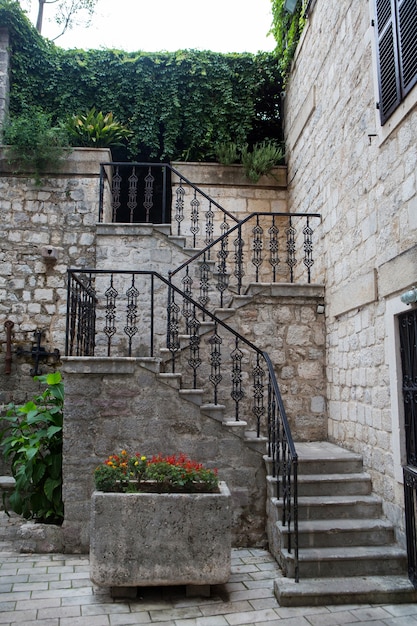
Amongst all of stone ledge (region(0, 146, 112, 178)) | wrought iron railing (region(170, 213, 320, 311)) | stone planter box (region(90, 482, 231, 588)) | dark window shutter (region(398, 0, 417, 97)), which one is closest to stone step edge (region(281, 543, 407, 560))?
stone planter box (region(90, 482, 231, 588))

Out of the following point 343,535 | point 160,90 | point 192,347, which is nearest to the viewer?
point 343,535

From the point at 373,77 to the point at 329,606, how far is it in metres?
4.50

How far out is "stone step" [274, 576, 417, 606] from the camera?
3592 mm

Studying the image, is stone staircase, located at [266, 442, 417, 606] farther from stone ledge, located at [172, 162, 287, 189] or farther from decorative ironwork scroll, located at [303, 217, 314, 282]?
stone ledge, located at [172, 162, 287, 189]

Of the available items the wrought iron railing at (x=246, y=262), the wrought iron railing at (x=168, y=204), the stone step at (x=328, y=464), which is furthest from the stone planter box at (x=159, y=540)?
the wrought iron railing at (x=168, y=204)

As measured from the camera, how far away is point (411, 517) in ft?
12.4

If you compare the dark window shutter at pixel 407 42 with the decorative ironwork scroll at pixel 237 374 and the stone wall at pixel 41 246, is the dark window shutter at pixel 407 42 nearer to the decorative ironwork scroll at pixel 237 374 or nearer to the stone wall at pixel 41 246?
the decorative ironwork scroll at pixel 237 374

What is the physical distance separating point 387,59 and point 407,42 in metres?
0.37

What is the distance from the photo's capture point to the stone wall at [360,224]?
4.10 metres

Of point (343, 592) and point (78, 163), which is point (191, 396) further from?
point (78, 163)

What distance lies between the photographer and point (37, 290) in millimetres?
7285

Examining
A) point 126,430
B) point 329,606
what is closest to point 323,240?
point 126,430

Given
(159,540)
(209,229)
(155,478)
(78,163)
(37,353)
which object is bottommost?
(159,540)

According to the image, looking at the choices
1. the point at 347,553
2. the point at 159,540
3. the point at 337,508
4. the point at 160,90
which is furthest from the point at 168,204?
the point at 347,553
